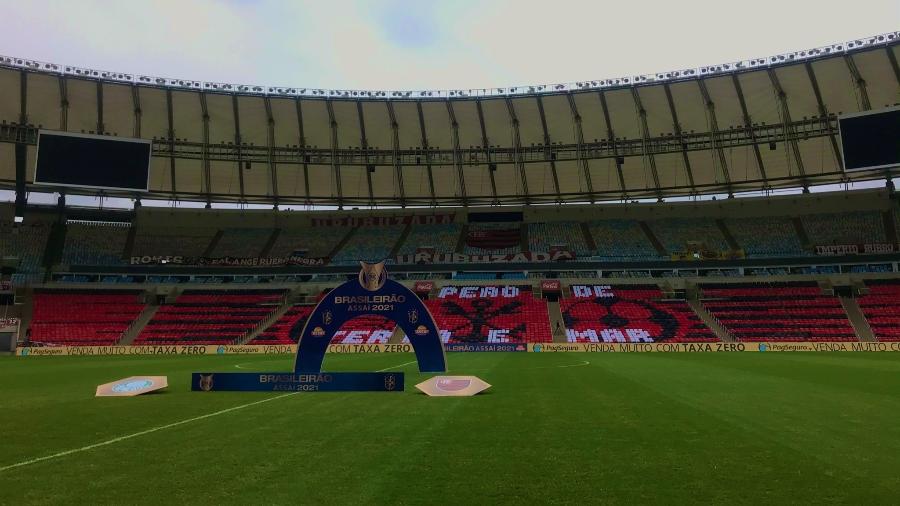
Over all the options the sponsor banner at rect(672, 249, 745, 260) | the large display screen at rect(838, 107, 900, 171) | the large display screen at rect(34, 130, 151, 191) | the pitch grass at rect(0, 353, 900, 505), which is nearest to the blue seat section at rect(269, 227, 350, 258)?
the large display screen at rect(34, 130, 151, 191)

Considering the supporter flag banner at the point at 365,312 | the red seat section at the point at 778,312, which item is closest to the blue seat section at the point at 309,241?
the red seat section at the point at 778,312

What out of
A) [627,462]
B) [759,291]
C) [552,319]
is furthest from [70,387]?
[759,291]

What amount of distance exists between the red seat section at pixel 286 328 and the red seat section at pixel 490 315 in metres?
11.7

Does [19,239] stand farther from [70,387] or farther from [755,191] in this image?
[755,191]

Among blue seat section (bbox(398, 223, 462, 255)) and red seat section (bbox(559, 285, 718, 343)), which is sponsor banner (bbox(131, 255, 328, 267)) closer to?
blue seat section (bbox(398, 223, 462, 255))

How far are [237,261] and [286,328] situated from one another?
45.4 ft

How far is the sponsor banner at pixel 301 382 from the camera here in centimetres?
1636

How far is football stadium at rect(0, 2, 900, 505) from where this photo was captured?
20344 millimetres

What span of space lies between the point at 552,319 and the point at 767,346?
16686 millimetres

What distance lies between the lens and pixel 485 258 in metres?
59.8

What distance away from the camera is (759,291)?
167ft

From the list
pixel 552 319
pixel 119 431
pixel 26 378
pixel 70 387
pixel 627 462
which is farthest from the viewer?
pixel 552 319

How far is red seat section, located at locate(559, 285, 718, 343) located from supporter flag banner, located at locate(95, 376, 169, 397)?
34.8 m

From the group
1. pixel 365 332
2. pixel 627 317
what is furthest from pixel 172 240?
pixel 627 317
